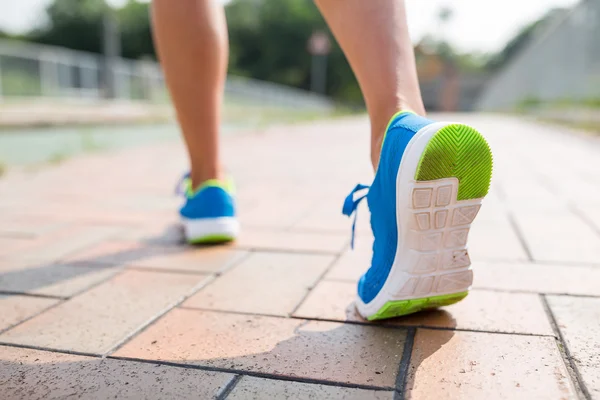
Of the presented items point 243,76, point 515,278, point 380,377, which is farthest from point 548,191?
point 243,76

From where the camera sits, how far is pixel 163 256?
1.57 m

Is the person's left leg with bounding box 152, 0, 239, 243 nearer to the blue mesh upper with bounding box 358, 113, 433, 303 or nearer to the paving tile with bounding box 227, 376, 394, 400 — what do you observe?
the blue mesh upper with bounding box 358, 113, 433, 303

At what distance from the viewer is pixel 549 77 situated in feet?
49.0

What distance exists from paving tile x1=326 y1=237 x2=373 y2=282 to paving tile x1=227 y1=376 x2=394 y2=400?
0.53 m

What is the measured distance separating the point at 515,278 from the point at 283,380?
0.71 meters

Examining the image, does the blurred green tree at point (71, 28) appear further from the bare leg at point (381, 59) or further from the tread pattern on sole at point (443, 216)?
the tread pattern on sole at point (443, 216)

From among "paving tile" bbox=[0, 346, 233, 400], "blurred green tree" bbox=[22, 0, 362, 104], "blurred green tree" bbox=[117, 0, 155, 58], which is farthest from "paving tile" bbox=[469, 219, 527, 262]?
"blurred green tree" bbox=[117, 0, 155, 58]

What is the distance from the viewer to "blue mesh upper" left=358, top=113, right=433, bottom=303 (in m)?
0.97

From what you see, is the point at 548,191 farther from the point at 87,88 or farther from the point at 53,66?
the point at 87,88

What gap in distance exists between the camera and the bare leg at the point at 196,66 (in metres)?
1.55

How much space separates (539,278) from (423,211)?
546 mm

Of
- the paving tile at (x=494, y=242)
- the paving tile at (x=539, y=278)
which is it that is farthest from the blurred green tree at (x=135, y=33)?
the paving tile at (x=539, y=278)

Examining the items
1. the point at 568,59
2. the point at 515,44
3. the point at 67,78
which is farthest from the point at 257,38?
the point at 515,44

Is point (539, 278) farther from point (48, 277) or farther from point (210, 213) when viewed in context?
point (48, 277)
